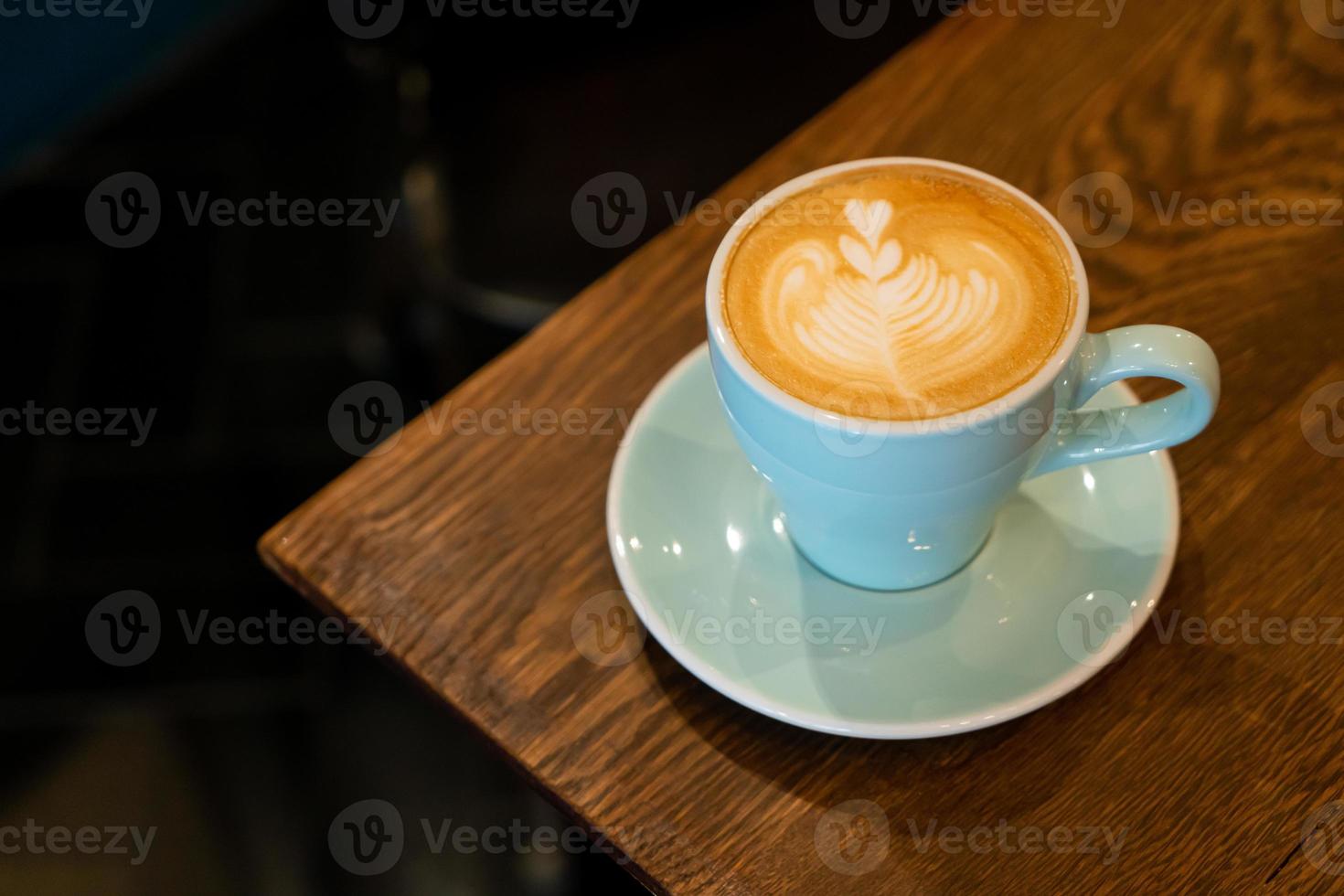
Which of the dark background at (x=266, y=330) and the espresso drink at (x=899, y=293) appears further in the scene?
the dark background at (x=266, y=330)

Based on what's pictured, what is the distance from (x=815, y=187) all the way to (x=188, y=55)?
4.69 feet

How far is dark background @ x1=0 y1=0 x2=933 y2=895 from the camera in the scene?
115 centimetres

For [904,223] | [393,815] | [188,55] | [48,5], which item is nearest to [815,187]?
[904,223]

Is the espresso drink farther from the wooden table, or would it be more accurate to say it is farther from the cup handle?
the wooden table

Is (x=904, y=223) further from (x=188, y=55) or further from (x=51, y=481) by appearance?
(x=188, y=55)

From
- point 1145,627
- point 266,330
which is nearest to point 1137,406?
point 1145,627

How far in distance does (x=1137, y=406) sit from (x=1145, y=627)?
0.11 meters

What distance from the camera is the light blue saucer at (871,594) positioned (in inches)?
22.2

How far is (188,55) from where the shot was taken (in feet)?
5.76

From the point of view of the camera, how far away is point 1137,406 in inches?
22.1

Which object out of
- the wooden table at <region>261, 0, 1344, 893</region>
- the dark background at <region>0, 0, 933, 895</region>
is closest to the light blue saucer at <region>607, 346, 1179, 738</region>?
the wooden table at <region>261, 0, 1344, 893</region>

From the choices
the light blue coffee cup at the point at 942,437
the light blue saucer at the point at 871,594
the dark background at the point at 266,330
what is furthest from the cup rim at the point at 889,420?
the dark background at the point at 266,330

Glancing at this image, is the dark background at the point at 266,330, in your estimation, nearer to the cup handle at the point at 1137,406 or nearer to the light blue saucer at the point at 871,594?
the light blue saucer at the point at 871,594

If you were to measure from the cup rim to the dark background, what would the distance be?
21.9 inches
